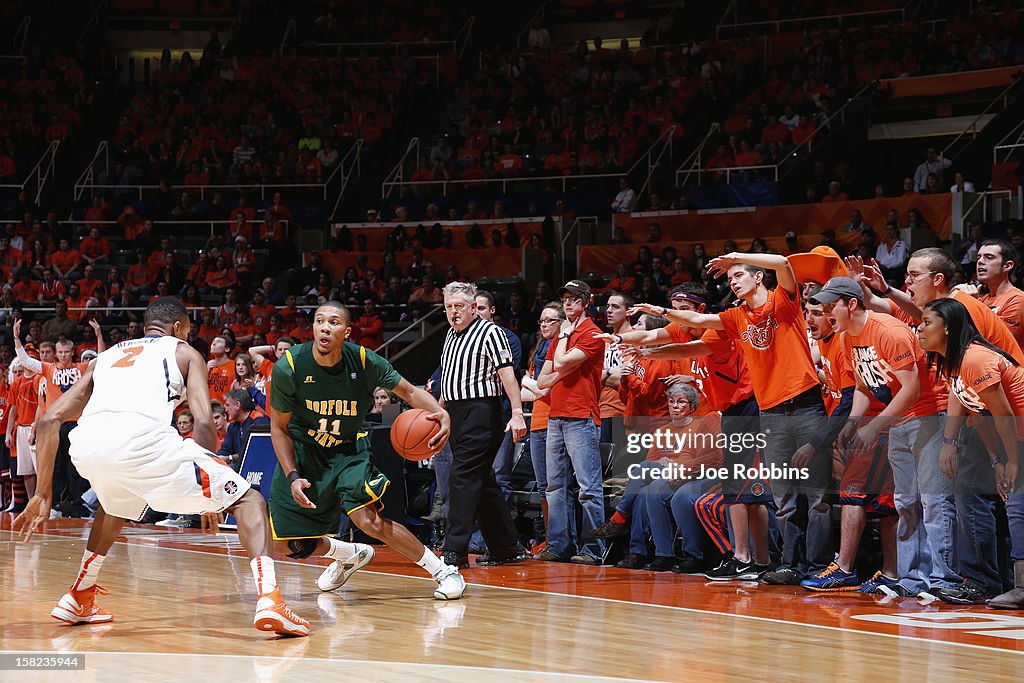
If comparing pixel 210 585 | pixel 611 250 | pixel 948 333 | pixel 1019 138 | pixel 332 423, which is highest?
pixel 1019 138

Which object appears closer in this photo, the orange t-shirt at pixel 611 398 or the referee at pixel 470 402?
the referee at pixel 470 402

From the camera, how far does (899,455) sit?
22.4 feet

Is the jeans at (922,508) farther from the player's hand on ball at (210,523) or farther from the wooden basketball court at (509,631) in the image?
the player's hand on ball at (210,523)

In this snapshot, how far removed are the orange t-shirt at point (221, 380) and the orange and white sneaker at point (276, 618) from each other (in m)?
8.10

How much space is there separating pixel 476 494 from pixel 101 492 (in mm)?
3020

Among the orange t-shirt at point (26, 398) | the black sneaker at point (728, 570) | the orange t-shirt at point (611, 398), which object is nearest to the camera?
the black sneaker at point (728, 570)

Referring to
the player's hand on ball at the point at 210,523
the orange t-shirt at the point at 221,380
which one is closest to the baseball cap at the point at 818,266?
the player's hand on ball at the point at 210,523

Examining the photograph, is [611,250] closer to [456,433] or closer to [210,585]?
[456,433]

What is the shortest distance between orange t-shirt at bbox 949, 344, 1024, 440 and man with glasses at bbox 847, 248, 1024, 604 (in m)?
0.12

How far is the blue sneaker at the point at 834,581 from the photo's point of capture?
7.18m

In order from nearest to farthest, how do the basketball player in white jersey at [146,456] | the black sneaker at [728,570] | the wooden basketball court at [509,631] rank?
the wooden basketball court at [509,631]
the basketball player in white jersey at [146,456]
the black sneaker at [728,570]

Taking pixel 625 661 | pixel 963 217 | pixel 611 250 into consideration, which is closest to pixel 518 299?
pixel 611 250

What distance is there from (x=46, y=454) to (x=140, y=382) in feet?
1.72
